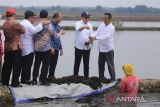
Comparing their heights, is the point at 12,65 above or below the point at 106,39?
below

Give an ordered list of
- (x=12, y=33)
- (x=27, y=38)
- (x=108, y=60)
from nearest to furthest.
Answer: (x=12, y=33), (x=27, y=38), (x=108, y=60)

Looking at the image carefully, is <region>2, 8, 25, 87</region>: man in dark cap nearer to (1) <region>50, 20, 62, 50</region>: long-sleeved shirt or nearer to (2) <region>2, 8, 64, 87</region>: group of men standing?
(2) <region>2, 8, 64, 87</region>: group of men standing

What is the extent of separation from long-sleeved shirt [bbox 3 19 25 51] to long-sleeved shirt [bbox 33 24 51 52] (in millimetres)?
664

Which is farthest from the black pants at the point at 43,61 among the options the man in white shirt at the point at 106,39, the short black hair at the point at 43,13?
the man in white shirt at the point at 106,39

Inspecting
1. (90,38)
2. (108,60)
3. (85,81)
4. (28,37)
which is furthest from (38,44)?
(108,60)

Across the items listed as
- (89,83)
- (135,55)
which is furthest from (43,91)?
(135,55)

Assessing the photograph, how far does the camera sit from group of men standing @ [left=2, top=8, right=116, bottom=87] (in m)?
11.9

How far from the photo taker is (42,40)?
1252 cm

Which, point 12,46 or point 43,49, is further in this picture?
point 43,49

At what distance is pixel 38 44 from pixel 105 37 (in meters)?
2.27

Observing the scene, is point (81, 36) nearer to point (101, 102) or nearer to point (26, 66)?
point (26, 66)

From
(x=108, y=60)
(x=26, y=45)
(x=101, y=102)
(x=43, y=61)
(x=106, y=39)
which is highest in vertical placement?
(x=26, y=45)

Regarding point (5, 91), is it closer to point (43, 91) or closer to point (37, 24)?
point (43, 91)

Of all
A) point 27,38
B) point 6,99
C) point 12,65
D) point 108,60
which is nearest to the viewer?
point 6,99
